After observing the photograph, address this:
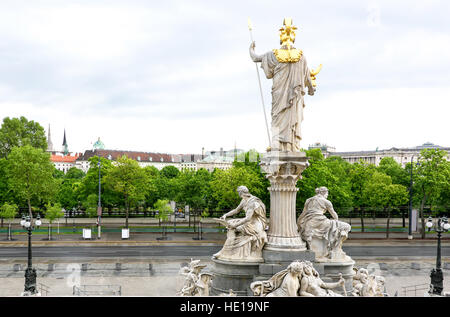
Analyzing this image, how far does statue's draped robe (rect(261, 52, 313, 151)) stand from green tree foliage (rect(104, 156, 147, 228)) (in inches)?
1178

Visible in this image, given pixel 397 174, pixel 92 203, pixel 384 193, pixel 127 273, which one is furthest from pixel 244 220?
pixel 397 174

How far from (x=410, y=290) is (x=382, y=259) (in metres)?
8.36

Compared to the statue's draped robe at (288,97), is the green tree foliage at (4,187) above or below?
below

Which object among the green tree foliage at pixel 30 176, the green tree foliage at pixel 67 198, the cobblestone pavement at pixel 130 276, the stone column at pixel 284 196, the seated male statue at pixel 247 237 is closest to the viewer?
the seated male statue at pixel 247 237

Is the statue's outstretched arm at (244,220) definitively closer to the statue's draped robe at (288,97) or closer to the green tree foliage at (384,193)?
the statue's draped robe at (288,97)

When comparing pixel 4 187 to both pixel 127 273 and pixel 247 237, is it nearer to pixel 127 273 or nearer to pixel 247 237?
pixel 127 273

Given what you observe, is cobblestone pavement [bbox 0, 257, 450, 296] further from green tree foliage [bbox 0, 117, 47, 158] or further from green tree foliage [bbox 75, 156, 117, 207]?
green tree foliage [bbox 0, 117, 47, 158]

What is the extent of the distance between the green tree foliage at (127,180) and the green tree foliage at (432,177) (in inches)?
1073

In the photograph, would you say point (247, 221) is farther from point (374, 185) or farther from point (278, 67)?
point (374, 185)

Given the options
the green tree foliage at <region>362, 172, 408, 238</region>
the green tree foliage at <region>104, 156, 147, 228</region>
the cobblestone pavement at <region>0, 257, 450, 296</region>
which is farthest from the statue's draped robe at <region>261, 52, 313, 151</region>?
the green tree foliage at <region>362, 172, 408, 238</region>

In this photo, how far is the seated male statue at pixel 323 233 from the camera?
44.0 feet

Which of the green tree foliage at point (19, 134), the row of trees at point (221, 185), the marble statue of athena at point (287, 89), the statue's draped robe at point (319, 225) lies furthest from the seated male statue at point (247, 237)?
the green tree foliage at point (19, 134)

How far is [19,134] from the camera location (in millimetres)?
60281
